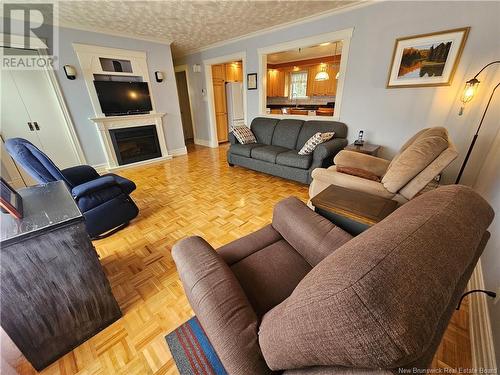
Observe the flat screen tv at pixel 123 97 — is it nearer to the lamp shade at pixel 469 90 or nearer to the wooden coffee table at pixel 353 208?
the wooden coffee table at pixel 353 208

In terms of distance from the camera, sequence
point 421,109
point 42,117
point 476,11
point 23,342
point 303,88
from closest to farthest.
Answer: point 23,342
point 476,11
point 421,109
point 42,117
point 303,88

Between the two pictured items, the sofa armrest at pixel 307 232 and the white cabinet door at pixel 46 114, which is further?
the white cabinet door at pixel 46 114

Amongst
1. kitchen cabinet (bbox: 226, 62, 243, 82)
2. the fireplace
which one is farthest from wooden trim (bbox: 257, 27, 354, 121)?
the fireplace

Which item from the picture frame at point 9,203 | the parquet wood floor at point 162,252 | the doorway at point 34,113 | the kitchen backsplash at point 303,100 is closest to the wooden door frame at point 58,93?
the doorway at point 34,113

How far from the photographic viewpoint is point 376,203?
1313mm

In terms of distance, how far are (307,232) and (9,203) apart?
1440 mm

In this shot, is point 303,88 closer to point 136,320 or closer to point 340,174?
point 340,174

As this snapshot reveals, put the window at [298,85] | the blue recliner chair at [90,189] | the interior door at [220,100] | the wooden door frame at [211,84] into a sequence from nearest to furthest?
the blue recliner chair at [90,189] → the wooden door frame at [211,84] → the interior door at [220,100] → the window at [298,85]

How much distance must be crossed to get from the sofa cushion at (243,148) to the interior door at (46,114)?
2.77 m

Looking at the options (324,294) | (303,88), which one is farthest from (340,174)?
(303,88)

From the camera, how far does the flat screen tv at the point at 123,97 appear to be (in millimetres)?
3492

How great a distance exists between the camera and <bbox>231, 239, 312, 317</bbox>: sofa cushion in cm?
86

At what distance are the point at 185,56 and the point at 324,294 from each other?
6.16 m

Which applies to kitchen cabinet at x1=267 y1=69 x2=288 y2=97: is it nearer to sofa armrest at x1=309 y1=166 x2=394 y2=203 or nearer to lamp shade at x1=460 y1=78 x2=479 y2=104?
lamp shade at x1=460 y1=78 x2=479 y2=104
